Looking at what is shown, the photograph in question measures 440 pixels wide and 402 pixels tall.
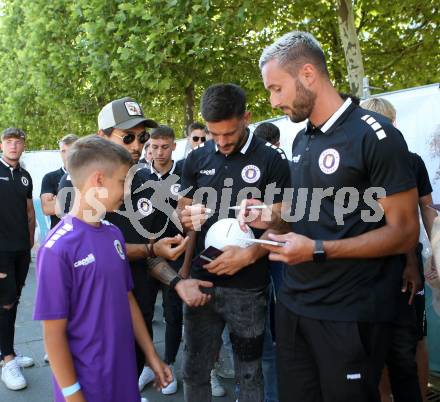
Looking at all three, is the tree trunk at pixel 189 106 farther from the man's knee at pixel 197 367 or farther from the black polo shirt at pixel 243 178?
the man's knee at pixel 197 367

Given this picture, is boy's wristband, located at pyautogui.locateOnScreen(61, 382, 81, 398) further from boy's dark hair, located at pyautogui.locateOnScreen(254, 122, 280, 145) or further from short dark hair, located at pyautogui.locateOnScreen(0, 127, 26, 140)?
short dark hair, located at pyautogui.locateOnScreen(0, 127, 26, 140)

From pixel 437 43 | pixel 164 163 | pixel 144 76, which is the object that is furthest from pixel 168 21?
pixel 437 43

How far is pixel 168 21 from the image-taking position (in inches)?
315

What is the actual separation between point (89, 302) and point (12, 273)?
3.11 metres

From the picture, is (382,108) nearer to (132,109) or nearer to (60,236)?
(132,109)

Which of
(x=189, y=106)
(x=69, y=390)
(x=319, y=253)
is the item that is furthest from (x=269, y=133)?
(x=189, y=106)

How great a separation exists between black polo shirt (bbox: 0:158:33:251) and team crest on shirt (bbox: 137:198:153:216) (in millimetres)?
2568

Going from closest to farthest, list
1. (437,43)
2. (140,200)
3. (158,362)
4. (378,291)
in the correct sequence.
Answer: (378,291)
(158,362)
(140,200)
(437,43)

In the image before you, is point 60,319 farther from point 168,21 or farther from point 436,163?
point 168,21

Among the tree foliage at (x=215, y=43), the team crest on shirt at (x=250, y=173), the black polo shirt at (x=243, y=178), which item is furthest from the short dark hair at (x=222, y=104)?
the tree foliage at (x=215, y=43)

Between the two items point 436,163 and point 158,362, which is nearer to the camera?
point 158,362

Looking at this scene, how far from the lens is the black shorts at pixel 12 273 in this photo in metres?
4.68

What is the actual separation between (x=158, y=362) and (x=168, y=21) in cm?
674

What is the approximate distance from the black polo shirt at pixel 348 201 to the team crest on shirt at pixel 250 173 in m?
0.64
